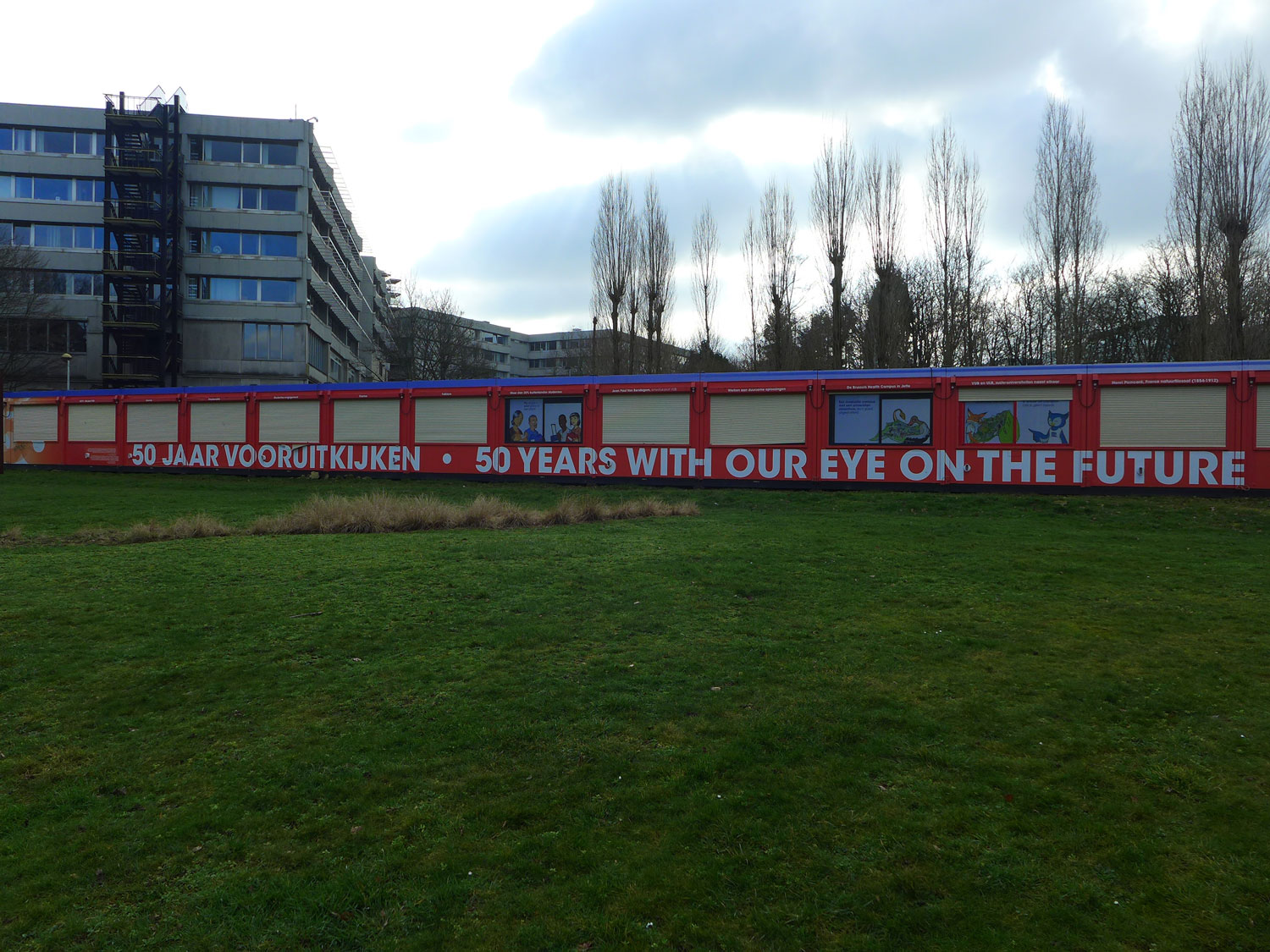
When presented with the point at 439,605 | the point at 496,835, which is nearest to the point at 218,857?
the point at 496,835

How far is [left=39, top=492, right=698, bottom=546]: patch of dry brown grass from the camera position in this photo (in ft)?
46.1

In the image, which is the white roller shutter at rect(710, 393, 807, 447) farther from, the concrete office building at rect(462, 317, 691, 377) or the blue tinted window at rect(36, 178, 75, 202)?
the concrete office building at rect(462, 317, 691, 377)

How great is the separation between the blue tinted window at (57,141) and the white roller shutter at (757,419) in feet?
180

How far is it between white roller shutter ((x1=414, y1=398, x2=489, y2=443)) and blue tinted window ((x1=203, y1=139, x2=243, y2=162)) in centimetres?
3954

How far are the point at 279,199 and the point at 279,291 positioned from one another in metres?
5.96

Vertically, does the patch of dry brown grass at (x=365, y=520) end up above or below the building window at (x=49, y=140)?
below

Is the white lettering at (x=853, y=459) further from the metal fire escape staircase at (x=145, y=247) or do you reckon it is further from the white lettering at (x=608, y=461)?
the metal fire escape staircase at (x=145, y=247)

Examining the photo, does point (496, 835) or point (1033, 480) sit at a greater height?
point (1033, 480)

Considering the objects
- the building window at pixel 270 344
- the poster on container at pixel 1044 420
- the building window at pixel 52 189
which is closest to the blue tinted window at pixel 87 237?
the building window at pixel 52 189

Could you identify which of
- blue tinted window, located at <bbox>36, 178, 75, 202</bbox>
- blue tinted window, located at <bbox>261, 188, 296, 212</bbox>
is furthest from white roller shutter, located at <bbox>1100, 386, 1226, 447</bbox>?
blue tinted window, located at <bbox>36, 178, 75, 202</bbox>

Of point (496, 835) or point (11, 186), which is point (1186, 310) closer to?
point (496, 835)

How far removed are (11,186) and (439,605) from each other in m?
65.0

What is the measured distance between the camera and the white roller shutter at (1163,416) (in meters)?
20.4

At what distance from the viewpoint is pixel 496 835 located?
425cm
